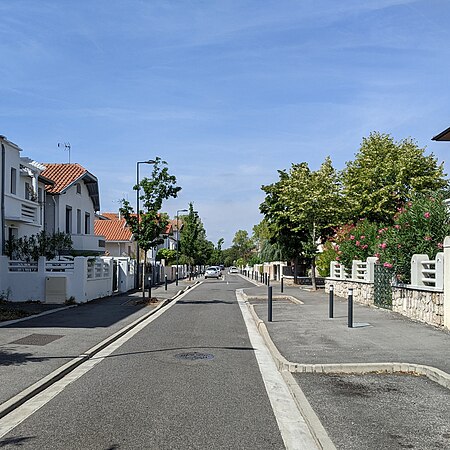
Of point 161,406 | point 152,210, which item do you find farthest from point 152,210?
point 161,406

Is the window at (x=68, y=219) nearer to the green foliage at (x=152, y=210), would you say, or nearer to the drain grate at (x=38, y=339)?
the green foliage at (x=152, y=210)

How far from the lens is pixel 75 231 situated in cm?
3928

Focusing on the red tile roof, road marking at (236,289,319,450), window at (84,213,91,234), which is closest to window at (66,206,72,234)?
the red tile roof

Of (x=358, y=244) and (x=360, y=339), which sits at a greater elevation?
(x=358, y=244)

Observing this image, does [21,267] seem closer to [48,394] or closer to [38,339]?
[38,339]

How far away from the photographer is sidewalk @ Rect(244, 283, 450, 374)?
35.2ft

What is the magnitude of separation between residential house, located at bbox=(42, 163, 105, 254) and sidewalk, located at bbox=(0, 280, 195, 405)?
13.6 metres

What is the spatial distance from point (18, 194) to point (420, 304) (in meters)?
19.7

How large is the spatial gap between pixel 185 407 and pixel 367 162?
37.1 meters

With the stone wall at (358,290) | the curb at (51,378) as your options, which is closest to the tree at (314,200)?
the stone wall at (358,290)

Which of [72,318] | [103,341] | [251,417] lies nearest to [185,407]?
[251,417]

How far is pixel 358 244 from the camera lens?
27.5 meters

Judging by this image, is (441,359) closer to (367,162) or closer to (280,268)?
(367,162)

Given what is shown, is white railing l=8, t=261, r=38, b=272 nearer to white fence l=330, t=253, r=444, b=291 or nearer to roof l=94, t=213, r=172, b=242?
white fence l=330, t=253, r=444, b=291
